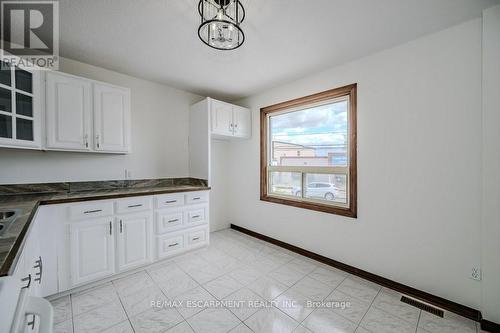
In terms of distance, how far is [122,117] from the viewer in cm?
249

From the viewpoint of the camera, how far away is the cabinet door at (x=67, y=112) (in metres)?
2.05

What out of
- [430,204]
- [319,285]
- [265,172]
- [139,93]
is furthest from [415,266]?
[139,93]

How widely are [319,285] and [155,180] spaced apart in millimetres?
2556

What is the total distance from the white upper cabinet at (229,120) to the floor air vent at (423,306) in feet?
9.30

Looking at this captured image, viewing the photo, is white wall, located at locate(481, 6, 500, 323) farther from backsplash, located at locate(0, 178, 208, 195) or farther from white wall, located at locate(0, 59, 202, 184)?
white wall, located at locate(0, 59, 202, 184)

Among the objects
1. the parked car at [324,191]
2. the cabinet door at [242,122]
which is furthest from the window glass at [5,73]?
the parked car at [324,191]

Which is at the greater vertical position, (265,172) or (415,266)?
(265,172)

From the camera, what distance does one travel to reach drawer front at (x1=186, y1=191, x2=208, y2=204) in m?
2.77

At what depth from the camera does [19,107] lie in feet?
6.02

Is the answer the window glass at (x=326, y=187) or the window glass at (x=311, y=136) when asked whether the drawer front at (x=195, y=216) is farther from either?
the window glass at (x=326, y=187)

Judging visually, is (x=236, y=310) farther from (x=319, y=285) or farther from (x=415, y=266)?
(x=415, y=266)

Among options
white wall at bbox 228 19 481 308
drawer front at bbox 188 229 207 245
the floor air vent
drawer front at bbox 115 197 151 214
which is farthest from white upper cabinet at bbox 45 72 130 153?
the floor air vent

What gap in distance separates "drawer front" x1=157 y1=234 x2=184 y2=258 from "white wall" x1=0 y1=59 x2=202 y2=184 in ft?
3.26

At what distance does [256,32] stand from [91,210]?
2.34m
